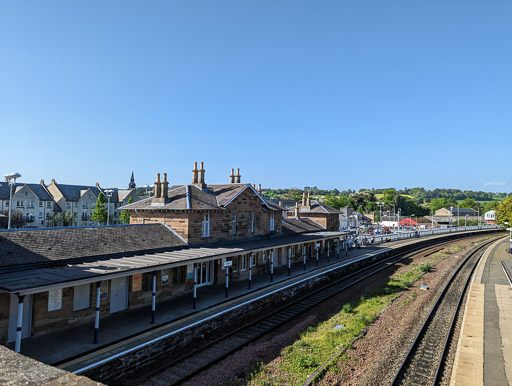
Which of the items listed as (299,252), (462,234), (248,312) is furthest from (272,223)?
(462,234)

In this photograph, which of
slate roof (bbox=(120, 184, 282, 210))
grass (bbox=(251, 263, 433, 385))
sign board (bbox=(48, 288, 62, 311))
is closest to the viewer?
grass (bbox=(251, 263, 433, 385))

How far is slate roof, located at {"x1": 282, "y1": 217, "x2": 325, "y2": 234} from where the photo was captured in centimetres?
3261

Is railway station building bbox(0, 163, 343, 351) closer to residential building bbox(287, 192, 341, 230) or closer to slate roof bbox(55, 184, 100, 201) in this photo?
residential building bbox(287, 192, 341, 230)

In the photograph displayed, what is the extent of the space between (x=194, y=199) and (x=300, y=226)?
55.2 ft

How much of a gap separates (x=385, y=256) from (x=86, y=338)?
33.9 m

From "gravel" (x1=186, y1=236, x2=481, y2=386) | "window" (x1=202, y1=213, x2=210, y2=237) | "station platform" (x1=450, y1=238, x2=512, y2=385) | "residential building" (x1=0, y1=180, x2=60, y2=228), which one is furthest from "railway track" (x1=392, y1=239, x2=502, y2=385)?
"residential building" (x1=0, y1=180, x2=60, y2=228)

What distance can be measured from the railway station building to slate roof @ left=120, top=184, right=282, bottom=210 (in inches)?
3.3

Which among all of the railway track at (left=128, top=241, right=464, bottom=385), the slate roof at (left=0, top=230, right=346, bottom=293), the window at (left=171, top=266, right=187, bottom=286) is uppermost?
the slate roof at (left=0, top=230, right=346, bottom=293)

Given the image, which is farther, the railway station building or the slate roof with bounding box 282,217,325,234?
the slate roof with bounding box 282,217,325,234

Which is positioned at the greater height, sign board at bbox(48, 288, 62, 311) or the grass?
sign board at bbox(48, 288, 62, 311)

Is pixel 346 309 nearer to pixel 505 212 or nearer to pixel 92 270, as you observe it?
pixel 92 270

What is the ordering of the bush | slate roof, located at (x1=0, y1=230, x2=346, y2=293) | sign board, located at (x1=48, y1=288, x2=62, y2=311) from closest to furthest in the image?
slate roof, located at (x1=0, y1=230, x2=346, y2=293)
sign board, located at (x1=48, y1=288, x2=62, y2=311)
the bush

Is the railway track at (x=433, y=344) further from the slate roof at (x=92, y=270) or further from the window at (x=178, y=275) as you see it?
the window at (x=178, y=275)

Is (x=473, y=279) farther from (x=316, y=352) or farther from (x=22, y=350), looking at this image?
(x=22, y=350)
